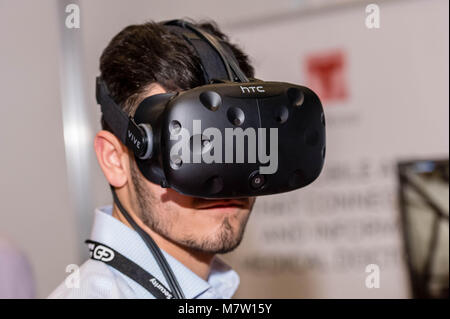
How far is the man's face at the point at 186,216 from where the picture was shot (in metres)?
0.88

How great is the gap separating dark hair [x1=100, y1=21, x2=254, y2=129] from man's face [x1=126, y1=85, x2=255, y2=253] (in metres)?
0.02

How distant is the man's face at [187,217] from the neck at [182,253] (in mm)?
21

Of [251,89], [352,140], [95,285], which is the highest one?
[251,89]

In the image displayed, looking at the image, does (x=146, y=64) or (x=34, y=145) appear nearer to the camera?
(x=146, y=64)

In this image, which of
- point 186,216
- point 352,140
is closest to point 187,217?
point 186,216

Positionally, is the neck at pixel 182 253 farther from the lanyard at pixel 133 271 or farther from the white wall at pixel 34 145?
the white wall at pixel 34 145

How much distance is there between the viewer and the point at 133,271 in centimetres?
85

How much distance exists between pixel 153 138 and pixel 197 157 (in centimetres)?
8

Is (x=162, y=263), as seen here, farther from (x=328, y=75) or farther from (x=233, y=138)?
(x=328, y=75)

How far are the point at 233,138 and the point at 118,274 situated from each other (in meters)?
0.28

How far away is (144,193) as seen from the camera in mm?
887

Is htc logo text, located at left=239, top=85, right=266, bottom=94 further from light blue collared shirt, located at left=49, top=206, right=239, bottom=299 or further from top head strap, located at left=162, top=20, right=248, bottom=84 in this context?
light blue collared shirt, located at left=49, top=206, right=239, bottom=299

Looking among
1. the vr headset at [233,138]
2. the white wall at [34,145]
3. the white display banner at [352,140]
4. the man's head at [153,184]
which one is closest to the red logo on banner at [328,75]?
the white display banner at [352,140]

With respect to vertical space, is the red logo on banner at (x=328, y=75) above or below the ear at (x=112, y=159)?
above
